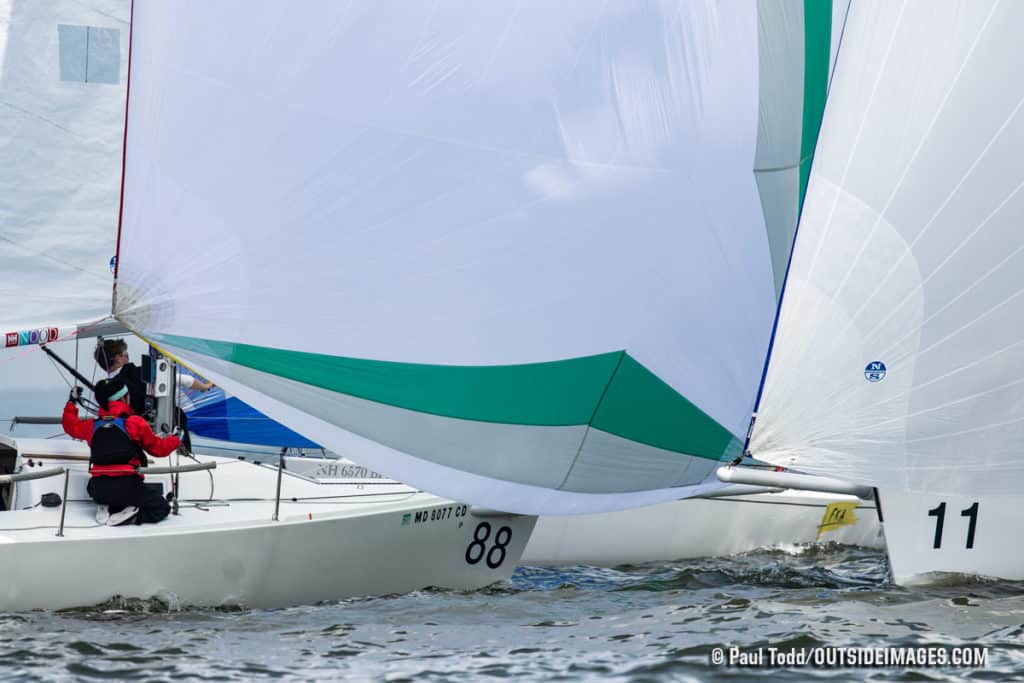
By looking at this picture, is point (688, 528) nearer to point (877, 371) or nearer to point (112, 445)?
point (877, 371)

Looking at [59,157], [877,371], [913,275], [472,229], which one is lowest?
[877,371]

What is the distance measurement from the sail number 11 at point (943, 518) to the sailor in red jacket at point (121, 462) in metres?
3.96

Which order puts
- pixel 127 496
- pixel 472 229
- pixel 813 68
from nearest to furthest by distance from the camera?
1. pixel 472 229
2. pixel 813 68
3. pixel 127 496

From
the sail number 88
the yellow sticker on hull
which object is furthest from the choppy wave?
the yellow sticker on hull

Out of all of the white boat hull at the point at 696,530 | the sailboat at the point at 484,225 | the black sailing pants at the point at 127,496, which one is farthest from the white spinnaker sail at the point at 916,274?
the white boat hull at the point at 696,530

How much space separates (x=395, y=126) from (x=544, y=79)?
0.78 metres

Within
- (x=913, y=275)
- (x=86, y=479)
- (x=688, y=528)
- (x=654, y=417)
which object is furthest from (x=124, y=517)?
(x=688, y=528)

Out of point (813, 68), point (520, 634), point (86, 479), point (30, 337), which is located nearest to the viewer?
point (520, 634)

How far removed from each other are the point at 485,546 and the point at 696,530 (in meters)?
2.68

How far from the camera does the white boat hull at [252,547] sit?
23.0 feet

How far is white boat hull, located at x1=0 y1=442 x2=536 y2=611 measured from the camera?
7004 mm

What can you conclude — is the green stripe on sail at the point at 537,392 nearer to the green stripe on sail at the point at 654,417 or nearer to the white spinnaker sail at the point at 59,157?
the green stripe on sail at the point at 654,417

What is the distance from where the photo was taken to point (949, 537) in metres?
7.33

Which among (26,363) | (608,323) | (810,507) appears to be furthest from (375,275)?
(26,363)
